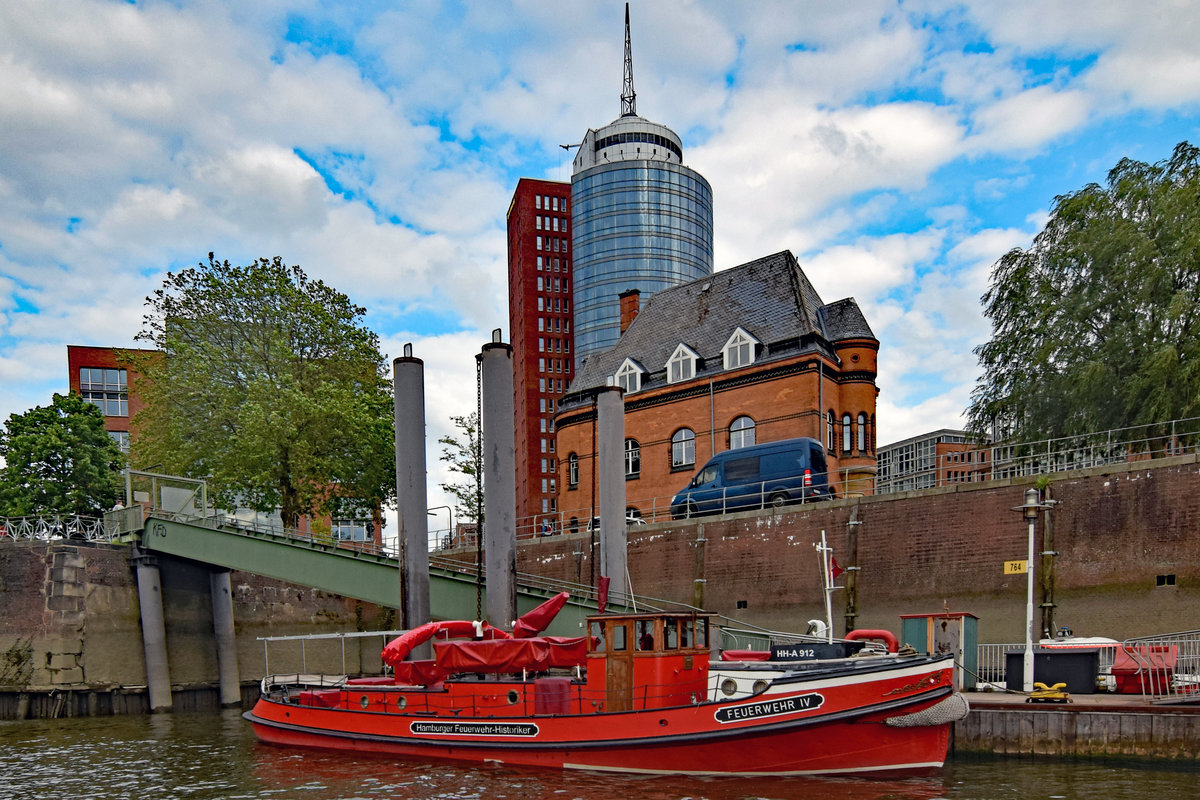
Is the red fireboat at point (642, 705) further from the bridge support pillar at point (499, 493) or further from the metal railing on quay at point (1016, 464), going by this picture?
the metal railing on quay at point (1016, 464)

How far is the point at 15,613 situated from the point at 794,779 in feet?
96.5

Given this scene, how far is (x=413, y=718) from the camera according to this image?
22.0 m

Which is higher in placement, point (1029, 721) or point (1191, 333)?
point (1191, 333)

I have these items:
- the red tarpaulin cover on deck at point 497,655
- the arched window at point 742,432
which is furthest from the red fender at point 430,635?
the arched window at point 742,432

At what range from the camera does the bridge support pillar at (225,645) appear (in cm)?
3841

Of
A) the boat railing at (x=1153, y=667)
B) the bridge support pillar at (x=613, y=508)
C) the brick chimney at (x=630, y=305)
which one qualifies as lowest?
the boat railing at (x=1153, y=667)

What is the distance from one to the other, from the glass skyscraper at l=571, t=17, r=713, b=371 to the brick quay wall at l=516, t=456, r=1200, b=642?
3031 inches

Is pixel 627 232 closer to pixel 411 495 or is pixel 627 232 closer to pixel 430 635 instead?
pixel 411 495

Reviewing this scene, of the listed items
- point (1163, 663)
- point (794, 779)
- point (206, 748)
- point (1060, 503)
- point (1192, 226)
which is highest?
point (1192, 226)

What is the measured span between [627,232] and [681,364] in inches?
2836

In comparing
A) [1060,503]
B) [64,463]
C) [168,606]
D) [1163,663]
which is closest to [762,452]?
[1060,503]

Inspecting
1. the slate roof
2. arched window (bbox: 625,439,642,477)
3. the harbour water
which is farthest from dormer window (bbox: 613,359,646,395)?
the harbour water

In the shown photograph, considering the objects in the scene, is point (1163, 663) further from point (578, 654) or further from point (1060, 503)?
point (578, 654)

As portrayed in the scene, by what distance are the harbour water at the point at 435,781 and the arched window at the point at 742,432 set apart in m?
23.6
